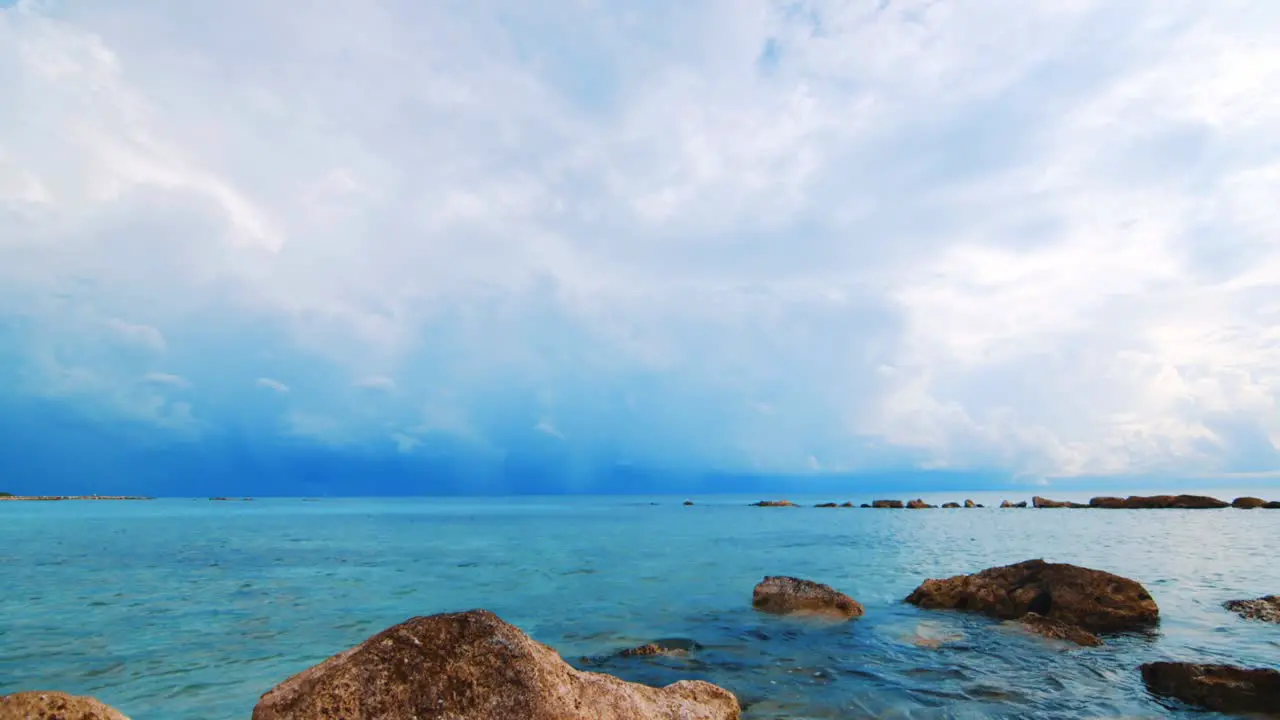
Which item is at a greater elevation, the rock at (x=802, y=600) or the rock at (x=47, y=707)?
the rock at (x=47, y=707)

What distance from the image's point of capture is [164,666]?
1409cm

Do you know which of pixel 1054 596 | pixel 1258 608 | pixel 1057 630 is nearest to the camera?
pixel 1057 630

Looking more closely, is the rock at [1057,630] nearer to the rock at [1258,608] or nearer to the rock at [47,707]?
the rock at [1258,608]

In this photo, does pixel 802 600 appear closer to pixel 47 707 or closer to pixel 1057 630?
pixel 1057 630

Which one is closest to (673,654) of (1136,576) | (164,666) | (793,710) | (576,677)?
(793,710)

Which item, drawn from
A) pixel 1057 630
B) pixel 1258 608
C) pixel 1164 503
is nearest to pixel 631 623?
pixel 1057 630

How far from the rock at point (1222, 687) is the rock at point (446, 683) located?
1052 cm

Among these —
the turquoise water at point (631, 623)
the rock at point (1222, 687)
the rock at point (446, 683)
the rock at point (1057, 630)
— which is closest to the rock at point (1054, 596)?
the turquoise water at point (631, 623)

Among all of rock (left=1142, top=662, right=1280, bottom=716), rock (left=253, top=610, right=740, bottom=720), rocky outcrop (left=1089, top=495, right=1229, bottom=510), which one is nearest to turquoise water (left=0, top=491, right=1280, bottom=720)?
rock (left=1142, top=662, right=1280, bottom=716)

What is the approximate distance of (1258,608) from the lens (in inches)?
754

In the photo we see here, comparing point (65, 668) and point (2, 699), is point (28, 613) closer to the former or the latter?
point (65, 668)

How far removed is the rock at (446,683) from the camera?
250 inches

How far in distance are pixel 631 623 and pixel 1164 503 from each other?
129m

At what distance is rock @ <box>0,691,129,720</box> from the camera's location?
18.0ft
